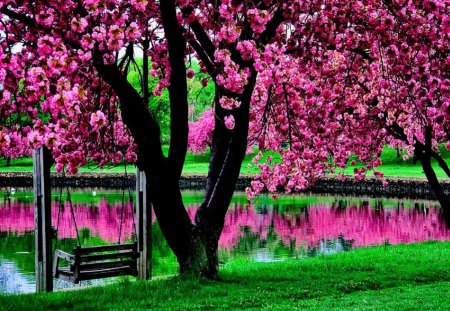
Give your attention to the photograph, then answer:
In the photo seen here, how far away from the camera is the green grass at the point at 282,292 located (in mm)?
10120

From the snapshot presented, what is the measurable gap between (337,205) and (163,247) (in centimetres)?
1794

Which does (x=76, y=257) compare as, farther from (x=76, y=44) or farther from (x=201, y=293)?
(x=76, y=44)

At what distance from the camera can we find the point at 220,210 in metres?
12.8

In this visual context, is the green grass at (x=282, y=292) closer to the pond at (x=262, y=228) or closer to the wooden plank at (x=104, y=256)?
the wooden plank at (x=104, y=256)

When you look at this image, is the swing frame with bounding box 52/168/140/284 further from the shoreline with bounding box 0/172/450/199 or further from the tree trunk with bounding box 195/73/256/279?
the shoreline with bounding box 0/172/450/199

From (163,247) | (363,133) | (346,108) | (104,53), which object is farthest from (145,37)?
(163,247)

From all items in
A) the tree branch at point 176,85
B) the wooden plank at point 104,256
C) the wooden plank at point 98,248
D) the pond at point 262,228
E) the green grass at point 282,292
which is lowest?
the pond at point 262,228

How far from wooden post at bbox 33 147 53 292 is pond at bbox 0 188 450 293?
321 centimetres

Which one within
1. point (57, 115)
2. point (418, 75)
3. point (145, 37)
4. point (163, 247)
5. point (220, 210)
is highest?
point (145, 37)

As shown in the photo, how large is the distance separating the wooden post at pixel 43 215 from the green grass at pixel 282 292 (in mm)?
1186

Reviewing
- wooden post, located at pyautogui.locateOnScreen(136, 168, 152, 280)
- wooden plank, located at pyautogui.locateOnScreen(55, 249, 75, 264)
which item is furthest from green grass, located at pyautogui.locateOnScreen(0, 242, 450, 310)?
wooden post, located at pyautogui.locateOnScreen(136, 168, 152, 280)

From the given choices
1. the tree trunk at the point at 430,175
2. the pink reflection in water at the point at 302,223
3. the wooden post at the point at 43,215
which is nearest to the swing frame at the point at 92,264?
the wooden post at the point at 43,215

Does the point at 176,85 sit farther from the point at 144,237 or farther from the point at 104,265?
the point at 104,265

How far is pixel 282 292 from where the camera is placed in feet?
37.1
